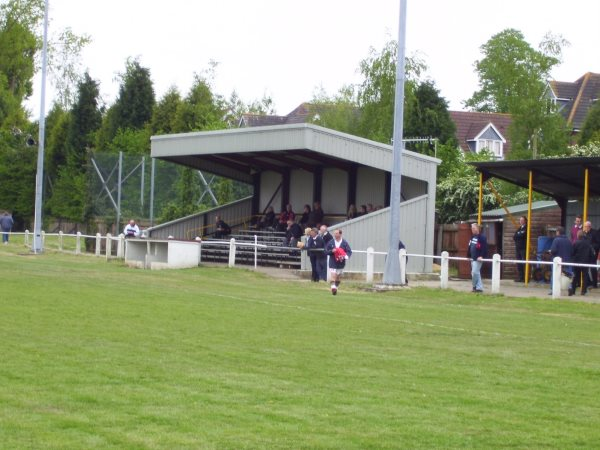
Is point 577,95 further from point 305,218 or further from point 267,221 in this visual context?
point 305,218

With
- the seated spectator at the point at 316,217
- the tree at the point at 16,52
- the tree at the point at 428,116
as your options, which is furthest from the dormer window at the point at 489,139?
the seated spectator at the point at 316,217

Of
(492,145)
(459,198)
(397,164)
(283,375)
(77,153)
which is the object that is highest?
(492,145)

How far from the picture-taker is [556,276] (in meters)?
24.5

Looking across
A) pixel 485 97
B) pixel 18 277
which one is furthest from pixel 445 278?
pixel 485 97

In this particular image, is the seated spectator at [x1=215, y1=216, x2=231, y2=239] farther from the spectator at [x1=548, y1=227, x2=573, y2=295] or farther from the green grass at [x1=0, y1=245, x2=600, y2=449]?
the green grass at [x1=0, y1=245, x2=600, y2=449]

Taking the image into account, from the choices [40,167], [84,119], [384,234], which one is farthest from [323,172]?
[84,119]

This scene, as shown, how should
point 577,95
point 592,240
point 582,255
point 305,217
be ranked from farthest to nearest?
point 577,95
point 305,217
point 592,240
point 582,255

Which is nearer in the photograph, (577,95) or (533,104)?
(533,104)

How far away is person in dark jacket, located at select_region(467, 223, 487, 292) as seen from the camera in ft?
87.5

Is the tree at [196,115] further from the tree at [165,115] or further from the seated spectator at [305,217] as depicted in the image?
the seated spectator at [305,217]

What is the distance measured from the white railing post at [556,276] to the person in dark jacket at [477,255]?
221 centimetres

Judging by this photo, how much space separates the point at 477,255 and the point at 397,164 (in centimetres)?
291

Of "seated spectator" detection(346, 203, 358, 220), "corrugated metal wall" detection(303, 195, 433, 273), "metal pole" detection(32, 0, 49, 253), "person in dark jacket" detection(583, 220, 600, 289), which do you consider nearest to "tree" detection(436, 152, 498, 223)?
"seated spectator" detection(346, 203, 358, 220)

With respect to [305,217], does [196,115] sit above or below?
above
